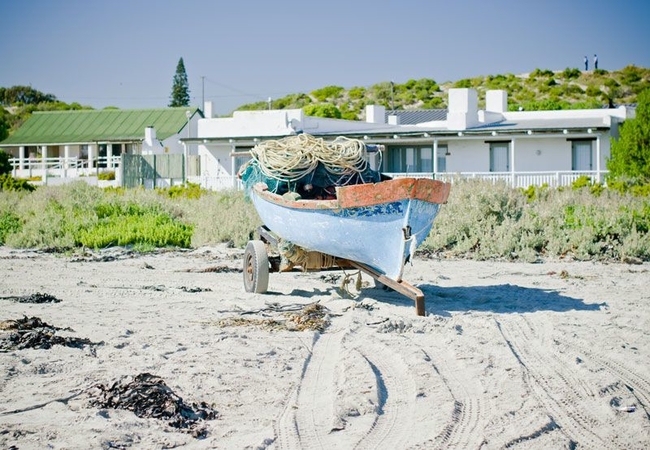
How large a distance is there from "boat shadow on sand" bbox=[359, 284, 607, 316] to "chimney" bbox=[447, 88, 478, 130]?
92.2 ft

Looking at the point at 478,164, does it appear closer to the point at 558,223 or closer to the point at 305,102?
the point at 558,223

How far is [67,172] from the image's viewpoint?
52.6m

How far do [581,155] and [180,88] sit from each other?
69590mm

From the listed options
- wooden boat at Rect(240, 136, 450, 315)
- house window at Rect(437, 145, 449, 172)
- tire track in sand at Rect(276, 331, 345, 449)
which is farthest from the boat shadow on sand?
house window at Rect(437, 145, 449, 172)

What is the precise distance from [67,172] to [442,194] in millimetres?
46047

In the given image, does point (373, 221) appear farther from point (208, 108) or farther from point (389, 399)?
point (208, 108)

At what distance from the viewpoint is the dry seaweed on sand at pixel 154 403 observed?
573 centimetres

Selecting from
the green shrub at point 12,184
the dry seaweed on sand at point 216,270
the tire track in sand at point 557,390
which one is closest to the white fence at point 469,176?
the dry seaweed on sand at point 216,270

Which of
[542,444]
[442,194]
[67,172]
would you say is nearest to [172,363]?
[542,444]

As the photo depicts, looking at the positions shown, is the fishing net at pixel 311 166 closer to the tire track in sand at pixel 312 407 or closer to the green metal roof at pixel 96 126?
the tire track in sand at pixel 312 407

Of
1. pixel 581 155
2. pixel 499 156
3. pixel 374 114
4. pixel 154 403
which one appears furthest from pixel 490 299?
pixel 374 114

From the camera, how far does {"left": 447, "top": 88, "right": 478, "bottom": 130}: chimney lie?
39.5 metres

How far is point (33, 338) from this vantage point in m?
7.68

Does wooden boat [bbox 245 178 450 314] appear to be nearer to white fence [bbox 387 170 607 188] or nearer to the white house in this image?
white fence [bbox 387 170 607 188]
